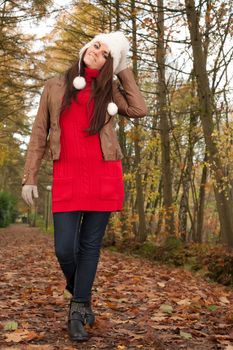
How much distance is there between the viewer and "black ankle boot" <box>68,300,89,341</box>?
3.15 metres

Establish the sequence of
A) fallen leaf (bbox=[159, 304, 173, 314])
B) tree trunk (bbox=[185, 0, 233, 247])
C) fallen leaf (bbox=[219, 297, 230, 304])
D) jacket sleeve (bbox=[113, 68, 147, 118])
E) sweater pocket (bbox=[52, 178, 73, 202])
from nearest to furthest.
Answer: sweater pocket (bbox=[52, 178, 73, 202]) → jacket sleeve (bbox=[113, 68, 147, 118]) → fallen leaf (bbox=[159, 304, 173, 314]) → fallen leaf (bbox=[219, 297, 230, 304]) → tree trunk (bbox=[185, 0, 233, 247])

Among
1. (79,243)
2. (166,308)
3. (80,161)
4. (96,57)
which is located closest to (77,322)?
(79,243)

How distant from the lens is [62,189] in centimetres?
317

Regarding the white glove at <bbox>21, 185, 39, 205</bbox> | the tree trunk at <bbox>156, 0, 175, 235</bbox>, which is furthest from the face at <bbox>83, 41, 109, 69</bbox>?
the tree trunk at <bbox>156, 0, 175, 235</bbox>

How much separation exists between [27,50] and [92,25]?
2.47 metres

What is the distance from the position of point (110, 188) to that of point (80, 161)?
27 cm

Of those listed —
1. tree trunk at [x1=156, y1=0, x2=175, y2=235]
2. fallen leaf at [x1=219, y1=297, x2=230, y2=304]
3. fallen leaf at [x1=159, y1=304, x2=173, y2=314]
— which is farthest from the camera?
tree trunk at [x1=156, y1=0, x2=175, y2=235]

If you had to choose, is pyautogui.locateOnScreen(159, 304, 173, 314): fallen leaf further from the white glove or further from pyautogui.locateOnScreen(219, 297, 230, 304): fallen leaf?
the white glove

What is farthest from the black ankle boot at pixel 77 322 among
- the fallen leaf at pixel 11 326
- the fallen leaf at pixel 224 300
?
the fallen leaf at pixel 224 300

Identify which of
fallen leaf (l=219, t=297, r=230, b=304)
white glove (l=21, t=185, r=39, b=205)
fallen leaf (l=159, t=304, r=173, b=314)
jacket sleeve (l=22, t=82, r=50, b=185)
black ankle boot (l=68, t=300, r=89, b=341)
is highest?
jacket sleeve (l=22, t=82, r=50, b=185)

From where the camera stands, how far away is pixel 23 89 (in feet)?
48.1

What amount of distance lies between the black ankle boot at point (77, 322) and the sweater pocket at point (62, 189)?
73 cm

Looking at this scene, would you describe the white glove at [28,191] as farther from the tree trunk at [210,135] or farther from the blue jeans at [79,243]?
the tree trunk at [210,135]

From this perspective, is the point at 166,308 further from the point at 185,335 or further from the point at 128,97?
the point at 128,97
